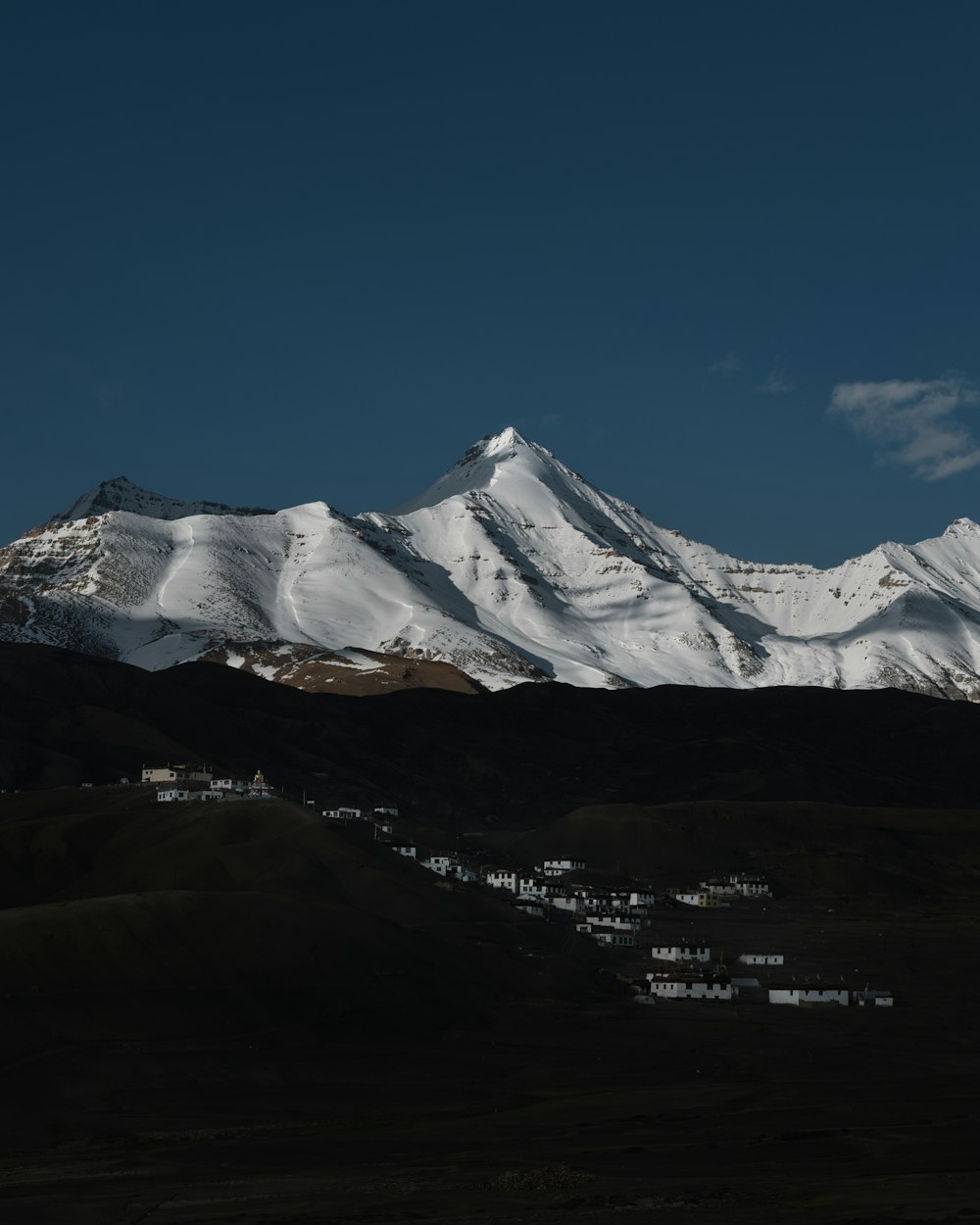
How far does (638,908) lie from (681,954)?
1099 inches

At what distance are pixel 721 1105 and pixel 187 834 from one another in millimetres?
70973

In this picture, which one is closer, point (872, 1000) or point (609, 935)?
point (872, 1000)

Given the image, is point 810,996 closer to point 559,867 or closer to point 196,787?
point 196,787

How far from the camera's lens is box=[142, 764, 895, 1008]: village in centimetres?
11431

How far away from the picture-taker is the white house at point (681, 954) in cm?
13625

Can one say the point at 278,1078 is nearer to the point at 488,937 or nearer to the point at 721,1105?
the point at 721,1105

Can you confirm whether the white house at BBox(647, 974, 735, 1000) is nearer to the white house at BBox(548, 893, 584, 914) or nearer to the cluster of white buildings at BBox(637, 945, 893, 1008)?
the cluster of white buildings at BBox(637, 945, 893, 1008)

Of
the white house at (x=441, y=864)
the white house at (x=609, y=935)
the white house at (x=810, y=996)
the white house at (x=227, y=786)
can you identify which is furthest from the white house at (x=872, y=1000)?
the white house at (x=227, y=786)

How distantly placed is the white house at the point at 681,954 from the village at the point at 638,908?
7 cm

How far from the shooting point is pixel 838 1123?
66.5 metres

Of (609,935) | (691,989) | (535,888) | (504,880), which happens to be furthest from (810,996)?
(504,880)

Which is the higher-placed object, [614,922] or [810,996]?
[614,922]

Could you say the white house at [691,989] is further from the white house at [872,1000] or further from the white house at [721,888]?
the white house at [721,888]

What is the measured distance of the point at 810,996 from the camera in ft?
365
